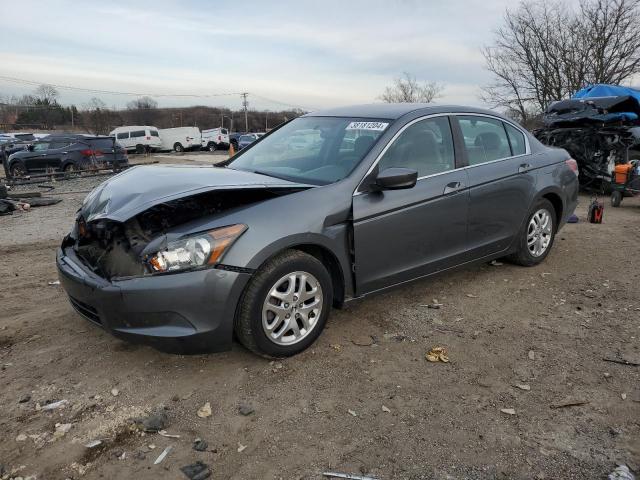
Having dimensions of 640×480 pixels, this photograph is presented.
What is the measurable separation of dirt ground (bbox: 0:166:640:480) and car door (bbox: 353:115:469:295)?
1.53 ft

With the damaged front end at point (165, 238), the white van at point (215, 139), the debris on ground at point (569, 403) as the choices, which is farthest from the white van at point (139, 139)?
the debris on ground at point (569, 403)

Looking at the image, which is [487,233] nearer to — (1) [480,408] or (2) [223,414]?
(1) [480,408]

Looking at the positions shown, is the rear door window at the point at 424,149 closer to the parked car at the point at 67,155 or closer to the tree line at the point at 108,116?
the parked car at the point at 67,155

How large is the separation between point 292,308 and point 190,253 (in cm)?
76

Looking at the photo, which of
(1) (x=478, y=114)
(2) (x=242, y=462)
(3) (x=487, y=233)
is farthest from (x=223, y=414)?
(1) (x=478, y=114)

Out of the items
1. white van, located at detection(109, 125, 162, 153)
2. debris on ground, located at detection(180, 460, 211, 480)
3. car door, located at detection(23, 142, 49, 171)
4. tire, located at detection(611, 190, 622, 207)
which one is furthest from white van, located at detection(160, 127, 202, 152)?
debris on ground, located at detection(180, 460, 211, 480)

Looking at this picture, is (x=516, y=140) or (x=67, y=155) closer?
(x=516, y=140)

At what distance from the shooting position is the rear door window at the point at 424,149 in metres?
3.89

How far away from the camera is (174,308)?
290cm

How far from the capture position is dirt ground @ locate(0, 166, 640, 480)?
2.45 metres

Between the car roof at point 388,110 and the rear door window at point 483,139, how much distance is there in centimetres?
11

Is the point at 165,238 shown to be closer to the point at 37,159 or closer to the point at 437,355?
the point at 437,355

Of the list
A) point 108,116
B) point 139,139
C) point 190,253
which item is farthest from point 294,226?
point 108,116

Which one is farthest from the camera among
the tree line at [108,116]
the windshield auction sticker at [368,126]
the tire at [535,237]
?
the tree line at [108,116]
